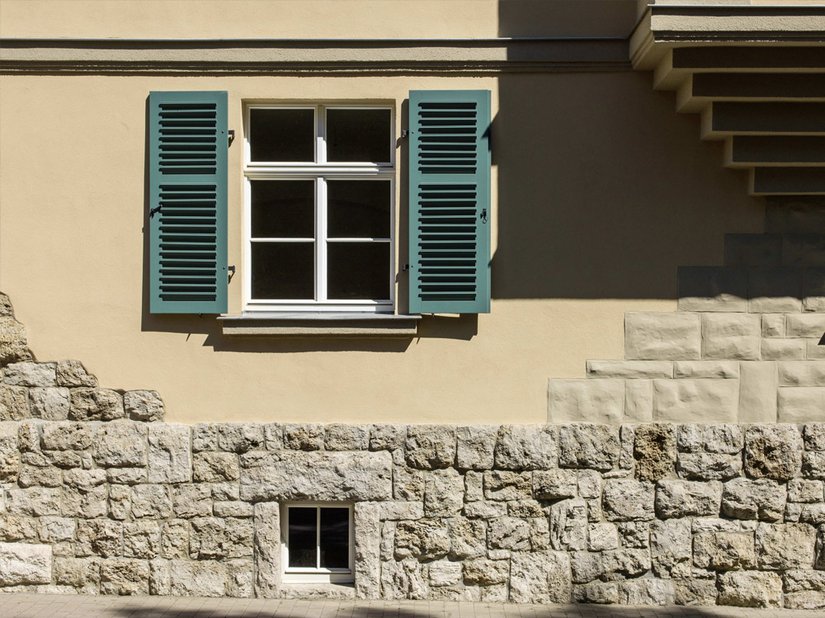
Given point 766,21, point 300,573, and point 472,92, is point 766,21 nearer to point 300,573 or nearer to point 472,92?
point 472,92

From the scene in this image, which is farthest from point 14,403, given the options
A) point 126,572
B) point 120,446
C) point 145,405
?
point 126,572

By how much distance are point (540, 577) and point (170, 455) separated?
2530 millimetres

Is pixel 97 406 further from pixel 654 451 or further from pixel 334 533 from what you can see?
pixel 654 451

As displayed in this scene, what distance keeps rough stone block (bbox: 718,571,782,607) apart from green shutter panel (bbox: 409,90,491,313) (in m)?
2.44

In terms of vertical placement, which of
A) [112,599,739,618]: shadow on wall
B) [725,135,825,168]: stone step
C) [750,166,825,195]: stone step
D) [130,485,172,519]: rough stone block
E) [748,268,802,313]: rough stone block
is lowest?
[112,599,739,618]: shadow on wall

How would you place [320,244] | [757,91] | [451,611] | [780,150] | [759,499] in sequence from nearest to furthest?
1. [757,91]
2. [780,150]
3. [451,611]
4. [759,499]
5. [320,244]

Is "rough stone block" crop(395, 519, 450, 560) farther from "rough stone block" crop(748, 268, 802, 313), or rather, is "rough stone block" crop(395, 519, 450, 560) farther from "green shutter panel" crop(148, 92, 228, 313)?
"rough stone block" crop(748, 268, 802, 313)

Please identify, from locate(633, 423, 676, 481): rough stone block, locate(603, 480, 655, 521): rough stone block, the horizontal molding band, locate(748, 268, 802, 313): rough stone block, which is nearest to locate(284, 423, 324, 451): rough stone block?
locate(603, 480, 655, 521): rough stone block

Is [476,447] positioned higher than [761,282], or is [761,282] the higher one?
[761,282]

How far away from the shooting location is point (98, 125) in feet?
21.7

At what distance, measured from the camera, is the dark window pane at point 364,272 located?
675 centimetres

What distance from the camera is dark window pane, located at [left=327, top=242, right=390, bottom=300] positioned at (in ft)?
22.1

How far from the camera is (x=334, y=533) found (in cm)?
678

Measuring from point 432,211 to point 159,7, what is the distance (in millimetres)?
2241
